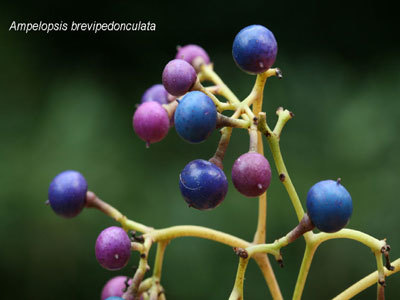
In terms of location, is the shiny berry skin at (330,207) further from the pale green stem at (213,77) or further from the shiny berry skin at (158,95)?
the shiny berry skin at (158,95)

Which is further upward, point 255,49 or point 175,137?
point 175,137

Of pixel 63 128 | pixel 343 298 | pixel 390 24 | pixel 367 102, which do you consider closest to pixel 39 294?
pixel 63 128

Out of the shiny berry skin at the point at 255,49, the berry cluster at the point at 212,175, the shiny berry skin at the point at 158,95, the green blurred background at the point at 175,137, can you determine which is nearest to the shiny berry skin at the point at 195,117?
the berry cluster at the point at 212,175

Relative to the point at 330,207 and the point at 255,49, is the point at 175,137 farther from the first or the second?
the point at 330,207

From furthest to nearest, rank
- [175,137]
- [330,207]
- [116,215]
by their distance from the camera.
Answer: [175,137] < [116,215] < [330,207]

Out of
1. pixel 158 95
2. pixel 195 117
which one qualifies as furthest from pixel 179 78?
pixel 158 95

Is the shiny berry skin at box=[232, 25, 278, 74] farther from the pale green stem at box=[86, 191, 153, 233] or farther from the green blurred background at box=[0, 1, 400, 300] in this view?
the green blurred background at box=[0, 1, 400, 300]

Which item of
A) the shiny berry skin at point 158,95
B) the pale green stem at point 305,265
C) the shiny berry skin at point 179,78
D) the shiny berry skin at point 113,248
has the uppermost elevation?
the shiny berry skin at point 158,95

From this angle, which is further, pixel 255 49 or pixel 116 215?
pixel 116 215
